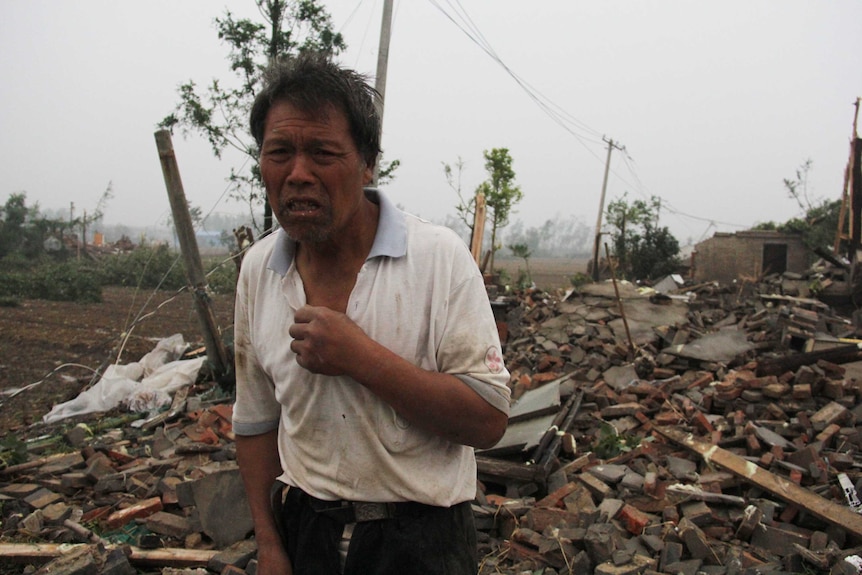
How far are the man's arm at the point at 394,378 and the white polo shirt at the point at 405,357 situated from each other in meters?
0.04

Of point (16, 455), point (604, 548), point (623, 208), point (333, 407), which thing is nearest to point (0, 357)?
point (16, 455)

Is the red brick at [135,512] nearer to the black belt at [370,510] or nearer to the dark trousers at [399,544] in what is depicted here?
the dark trousers at [399,544]

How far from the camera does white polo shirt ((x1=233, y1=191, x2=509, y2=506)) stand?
4.11 feet

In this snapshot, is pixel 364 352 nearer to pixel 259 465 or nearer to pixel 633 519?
pixel 259 465

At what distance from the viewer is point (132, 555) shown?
3.37 meters

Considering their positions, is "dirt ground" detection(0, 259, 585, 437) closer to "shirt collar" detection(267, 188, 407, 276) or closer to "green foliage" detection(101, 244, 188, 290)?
"shirt collar" detection(267, 188, 407, 276)

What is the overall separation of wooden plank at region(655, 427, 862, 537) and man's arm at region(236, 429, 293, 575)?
13.4 ft

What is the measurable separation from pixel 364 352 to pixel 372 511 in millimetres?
395

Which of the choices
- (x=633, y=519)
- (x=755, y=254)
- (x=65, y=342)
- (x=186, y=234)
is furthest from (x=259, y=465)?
(x=755, y=254)

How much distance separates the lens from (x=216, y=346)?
274 inches

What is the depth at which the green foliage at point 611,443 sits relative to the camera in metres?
5.50

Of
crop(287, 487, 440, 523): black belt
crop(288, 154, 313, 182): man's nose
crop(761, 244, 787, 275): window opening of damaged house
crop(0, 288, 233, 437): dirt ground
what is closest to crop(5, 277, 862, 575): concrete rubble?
crop(0, 288, 233, 437): dirt ground

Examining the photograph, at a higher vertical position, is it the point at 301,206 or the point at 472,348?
the point at 301,206

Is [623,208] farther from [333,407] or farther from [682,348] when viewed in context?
[333,407]
